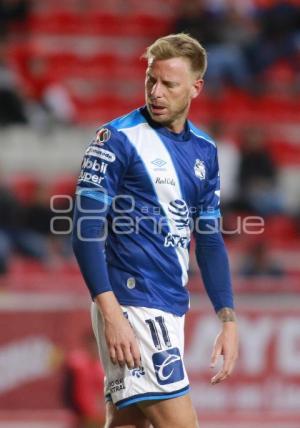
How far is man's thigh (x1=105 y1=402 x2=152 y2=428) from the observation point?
4.29m

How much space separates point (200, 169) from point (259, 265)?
523 centimetres

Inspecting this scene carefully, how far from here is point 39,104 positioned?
39.0 feet

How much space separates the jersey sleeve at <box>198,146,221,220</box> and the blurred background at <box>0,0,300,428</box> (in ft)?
11.2

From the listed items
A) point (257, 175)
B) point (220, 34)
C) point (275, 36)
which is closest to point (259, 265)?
point (257, 175)

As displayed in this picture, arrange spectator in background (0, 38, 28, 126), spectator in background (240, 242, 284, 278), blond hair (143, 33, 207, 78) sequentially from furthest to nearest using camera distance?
spectator in background (0, 38, 28, 126) → spectator in background (240, 242, 284, 278) → blond hair (143, 33, 207, 78)

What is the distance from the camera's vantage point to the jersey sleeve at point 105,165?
4086mm

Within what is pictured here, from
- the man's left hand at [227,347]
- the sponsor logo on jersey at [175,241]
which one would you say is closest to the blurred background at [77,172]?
the man's left hand at [227,347]

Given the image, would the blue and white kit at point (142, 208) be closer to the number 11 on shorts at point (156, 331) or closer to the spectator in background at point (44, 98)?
the number 11 on shorts at point (156, 331)

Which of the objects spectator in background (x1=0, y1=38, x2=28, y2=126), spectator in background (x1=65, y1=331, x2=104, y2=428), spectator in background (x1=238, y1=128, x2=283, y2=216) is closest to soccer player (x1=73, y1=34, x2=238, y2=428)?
spectator in background (x1=65, y1=331, x2=104, y2=428)

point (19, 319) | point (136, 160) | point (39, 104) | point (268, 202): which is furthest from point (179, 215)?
point (39, 104)

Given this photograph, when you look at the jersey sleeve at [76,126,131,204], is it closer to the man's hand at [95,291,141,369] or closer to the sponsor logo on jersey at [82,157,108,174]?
the sponsor logo on jersey at [82,157,108,174]

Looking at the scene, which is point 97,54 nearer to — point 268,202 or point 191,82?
point 268,202

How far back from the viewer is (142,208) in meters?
4.22

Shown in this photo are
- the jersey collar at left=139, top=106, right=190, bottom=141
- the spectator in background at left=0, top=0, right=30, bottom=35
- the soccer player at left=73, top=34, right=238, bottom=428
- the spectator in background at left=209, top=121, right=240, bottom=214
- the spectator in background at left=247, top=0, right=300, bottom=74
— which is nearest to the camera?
the soccer player at left=73, top=34, right=238, bottom=428
